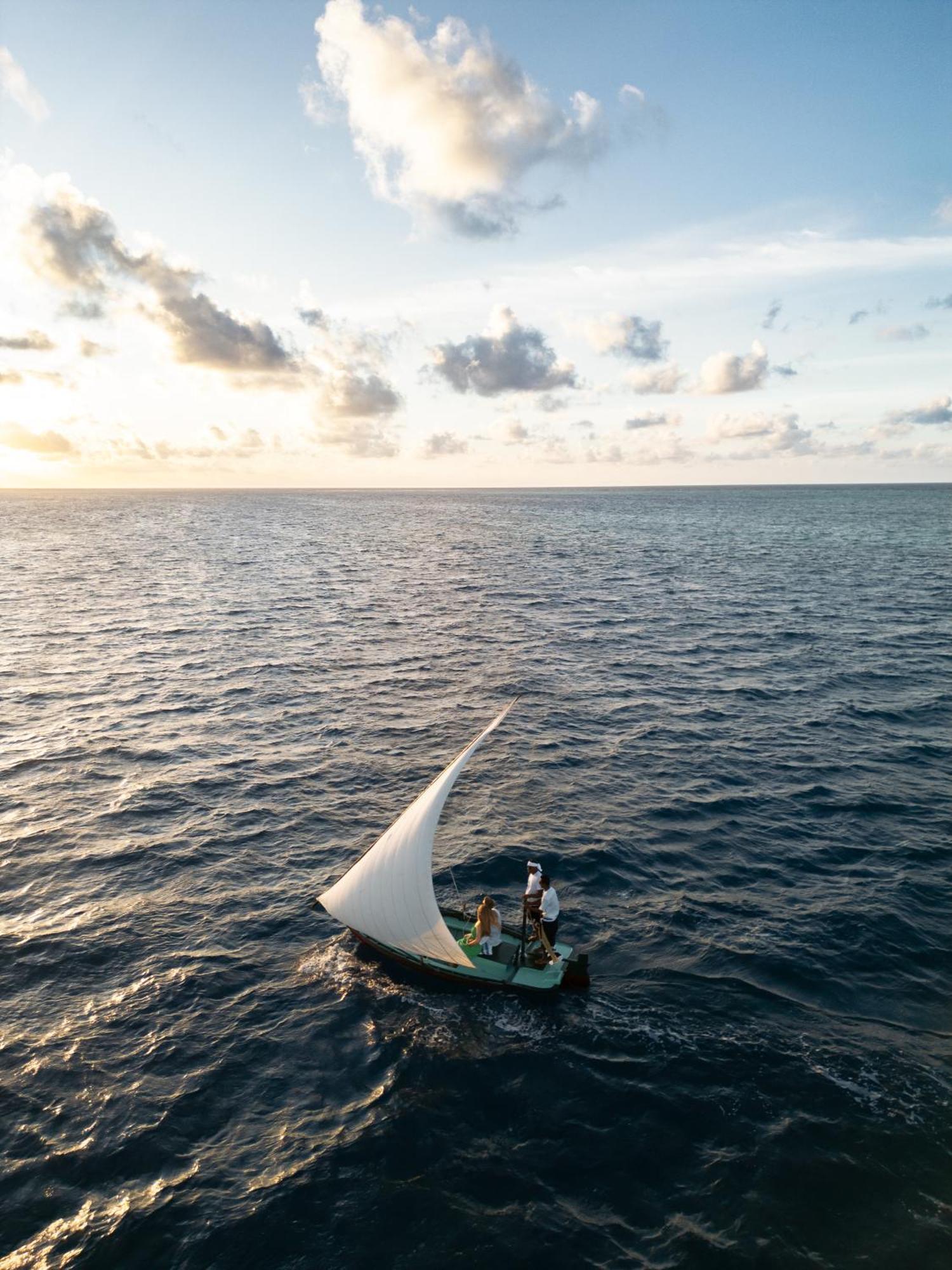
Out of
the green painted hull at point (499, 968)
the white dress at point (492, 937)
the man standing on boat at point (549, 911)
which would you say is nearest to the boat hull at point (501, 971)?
the green painted hull at point (499, 968)

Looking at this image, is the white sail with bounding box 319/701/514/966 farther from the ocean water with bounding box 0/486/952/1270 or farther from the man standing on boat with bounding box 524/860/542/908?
the man standing on boat with bounding box 524/860/542/908

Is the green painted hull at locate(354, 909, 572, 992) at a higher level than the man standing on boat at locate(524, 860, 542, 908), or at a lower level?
lower

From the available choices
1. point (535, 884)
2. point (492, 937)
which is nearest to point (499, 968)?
point (492, 937)

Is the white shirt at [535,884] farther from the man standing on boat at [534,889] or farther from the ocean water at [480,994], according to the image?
the ocean water at [480,994]

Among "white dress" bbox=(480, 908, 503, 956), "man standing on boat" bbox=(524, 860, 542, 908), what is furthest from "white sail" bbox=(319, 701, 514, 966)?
"man standing on boat" bbox=(524, 860, 542, 908)

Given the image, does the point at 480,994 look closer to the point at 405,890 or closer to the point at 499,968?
the point at 499,968
